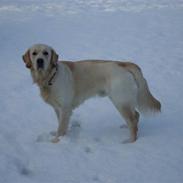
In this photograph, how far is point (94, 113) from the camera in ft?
18.0

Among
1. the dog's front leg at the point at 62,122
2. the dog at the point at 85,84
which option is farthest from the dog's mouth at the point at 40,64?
the dog's front leg at the point at 62,122

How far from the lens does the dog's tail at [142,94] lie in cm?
457

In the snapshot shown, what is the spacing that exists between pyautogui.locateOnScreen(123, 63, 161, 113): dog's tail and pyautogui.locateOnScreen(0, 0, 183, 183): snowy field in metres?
0.35

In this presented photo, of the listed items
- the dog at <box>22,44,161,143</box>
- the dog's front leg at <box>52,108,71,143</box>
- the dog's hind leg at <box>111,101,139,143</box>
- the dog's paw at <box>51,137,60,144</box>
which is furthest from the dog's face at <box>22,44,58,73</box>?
the dog's hind leg at <box>111,101,139,143</box>

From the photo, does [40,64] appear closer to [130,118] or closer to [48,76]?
[48,76]

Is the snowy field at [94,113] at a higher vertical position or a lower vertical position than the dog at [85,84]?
lower

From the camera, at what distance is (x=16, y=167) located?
3.94 m

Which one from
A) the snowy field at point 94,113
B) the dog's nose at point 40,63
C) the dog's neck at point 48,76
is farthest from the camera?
the dog's neck at point 48,76

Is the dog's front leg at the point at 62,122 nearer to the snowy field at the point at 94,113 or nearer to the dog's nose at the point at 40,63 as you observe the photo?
the snowy field at the point at 94,113

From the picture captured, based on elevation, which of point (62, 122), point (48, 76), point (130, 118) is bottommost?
point (62, 122)

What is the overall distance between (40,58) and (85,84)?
68 centimetres

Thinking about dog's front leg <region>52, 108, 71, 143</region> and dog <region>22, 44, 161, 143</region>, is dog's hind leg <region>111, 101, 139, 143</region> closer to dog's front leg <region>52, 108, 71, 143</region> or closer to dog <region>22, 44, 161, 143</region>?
dog <region>22, 44, 161, 143</region>

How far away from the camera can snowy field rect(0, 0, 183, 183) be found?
156 inches

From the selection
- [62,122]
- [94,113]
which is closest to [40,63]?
[62,122]
